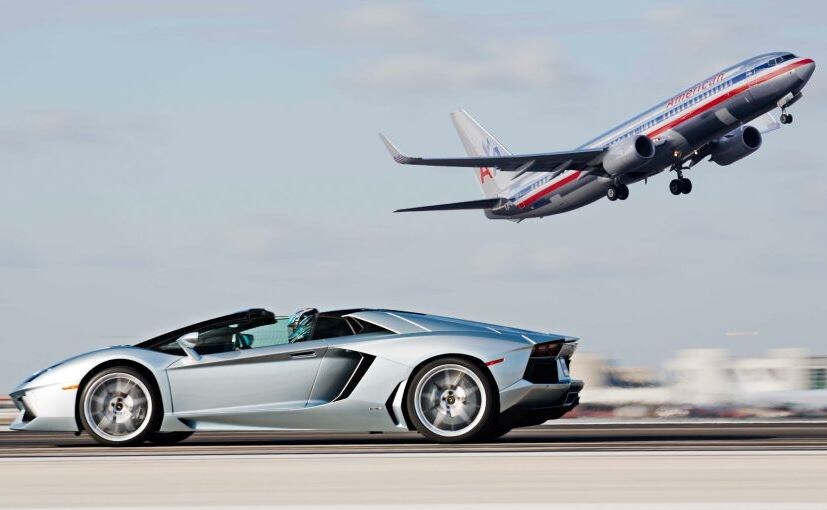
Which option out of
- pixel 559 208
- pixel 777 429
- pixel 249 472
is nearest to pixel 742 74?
pixel 559 208

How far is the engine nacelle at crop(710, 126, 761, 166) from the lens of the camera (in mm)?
40375

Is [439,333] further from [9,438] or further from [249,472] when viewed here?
[9,438]

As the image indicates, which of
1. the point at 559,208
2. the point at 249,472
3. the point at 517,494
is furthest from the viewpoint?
the point at 559,208

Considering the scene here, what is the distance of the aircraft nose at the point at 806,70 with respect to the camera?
1389 inches

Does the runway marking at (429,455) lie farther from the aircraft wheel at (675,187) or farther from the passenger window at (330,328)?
the aircraft wheel at (675,187)

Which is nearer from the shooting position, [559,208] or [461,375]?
[461,375]

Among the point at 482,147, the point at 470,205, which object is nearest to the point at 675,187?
the point at 470,205

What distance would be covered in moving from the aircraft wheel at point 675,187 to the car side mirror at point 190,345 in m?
34.0

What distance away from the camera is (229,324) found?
396 inches

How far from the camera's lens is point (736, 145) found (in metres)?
40.4

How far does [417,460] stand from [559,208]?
36.1 metres

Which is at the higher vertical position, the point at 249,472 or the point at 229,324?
the point at 229,324

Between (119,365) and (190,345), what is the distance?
0.53 metres

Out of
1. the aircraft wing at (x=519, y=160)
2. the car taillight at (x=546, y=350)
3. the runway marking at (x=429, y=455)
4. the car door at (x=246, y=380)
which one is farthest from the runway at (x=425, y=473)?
the aircraft wing at (x=519, y=160)
